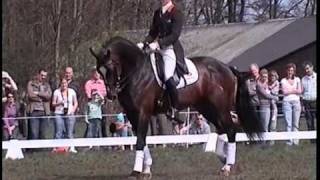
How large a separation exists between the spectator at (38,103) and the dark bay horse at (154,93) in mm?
4820

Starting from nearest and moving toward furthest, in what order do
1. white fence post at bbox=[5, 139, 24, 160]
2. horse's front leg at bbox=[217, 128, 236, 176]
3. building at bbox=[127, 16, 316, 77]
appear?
horse's front leg at bbox=[217, 128, 236, 176]
white fence post at bbox=[5, 139, 24, 160]
building at bbox=[127, 16, 316, 77]

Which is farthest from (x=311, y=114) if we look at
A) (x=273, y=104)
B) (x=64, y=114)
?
(x=64, y=114)

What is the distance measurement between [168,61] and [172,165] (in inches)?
86.3

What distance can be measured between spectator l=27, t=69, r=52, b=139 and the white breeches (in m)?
5.21

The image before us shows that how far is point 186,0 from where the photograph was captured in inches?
1282

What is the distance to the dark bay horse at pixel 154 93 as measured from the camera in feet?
32.9

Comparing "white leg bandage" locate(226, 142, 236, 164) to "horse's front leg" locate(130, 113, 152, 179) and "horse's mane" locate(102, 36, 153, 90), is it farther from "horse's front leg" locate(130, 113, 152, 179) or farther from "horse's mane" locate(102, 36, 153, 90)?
"horse's mane" locate(102, 36, 153, 90)

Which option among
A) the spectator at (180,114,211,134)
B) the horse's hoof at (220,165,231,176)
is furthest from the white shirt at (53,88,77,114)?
the horse's hoof at (220,165,231,176)

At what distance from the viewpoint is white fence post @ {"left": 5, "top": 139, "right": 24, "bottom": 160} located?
45.9 ft

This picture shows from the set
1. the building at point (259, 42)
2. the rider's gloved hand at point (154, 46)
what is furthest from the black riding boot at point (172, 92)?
the building at point (259, 42)

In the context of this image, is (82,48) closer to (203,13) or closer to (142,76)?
(142,76)

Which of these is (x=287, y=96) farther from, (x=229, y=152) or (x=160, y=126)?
(x=229, y=152)

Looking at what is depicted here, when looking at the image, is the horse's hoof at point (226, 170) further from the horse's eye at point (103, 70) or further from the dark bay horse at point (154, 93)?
the horse's eye at point (103, 70)

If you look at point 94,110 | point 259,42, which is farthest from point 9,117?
point 259,42
